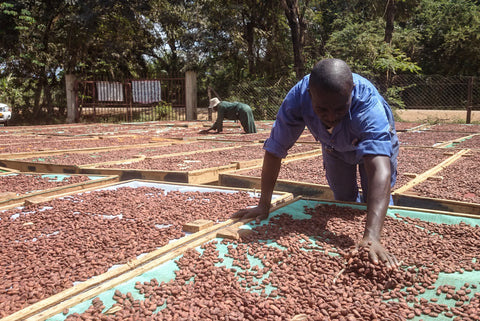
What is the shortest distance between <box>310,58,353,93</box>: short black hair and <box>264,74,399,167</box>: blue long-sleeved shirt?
0.26 meters

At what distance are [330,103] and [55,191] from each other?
94.9 inches

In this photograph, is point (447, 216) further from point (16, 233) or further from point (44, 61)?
point (44, 61)

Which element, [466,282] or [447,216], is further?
[447,216]

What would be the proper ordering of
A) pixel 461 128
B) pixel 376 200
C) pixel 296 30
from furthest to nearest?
pixel 296 30
pixel 461 128
pixel 376 200

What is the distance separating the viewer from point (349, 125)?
6.56 feet

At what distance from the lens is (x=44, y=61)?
1418cm

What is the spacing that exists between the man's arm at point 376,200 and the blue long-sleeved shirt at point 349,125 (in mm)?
51

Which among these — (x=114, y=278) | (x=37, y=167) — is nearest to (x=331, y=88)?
(x=114, y=278)

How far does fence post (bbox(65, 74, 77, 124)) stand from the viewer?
14.5 metres

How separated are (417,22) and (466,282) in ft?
71.6

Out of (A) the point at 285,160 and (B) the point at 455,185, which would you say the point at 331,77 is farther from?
(A) the point at 285,160

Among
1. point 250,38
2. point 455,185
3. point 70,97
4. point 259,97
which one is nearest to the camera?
point 455,185

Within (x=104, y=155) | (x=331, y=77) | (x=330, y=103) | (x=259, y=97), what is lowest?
(x=104, y=155)

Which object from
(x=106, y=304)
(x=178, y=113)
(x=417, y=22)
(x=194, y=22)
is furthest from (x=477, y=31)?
(x=106, y=304)
